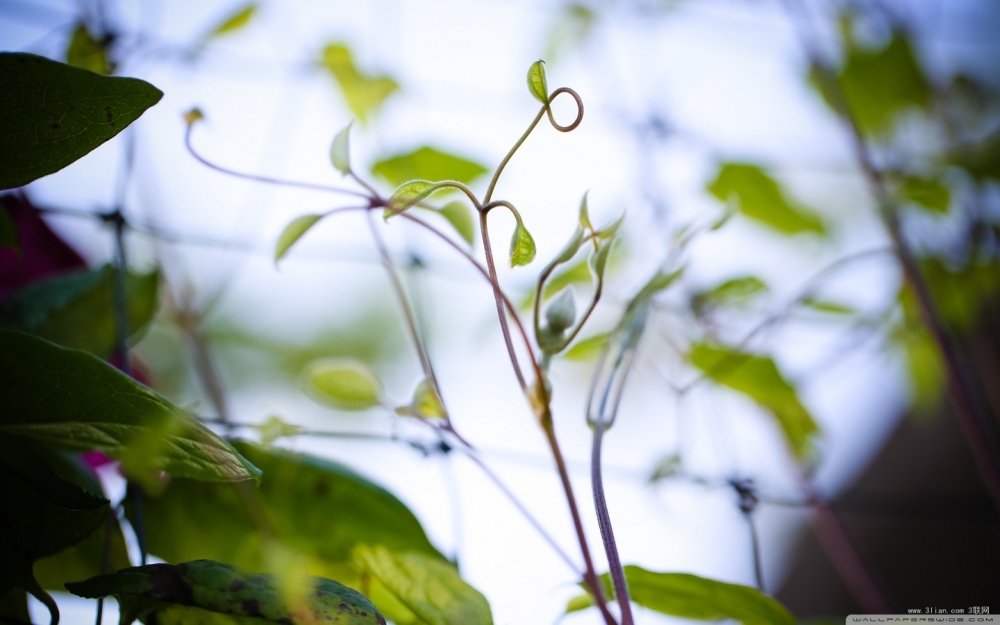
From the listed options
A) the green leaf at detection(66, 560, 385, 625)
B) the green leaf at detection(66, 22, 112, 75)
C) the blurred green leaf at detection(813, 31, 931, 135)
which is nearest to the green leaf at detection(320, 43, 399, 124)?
the green leaf at detection(66, 22, 112, 75)

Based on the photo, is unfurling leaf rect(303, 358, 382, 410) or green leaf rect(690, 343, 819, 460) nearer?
unfurling leaf rect(303, 358, 382, 410)

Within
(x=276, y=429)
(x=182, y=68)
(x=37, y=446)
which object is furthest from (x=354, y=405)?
(x=182, y=68)

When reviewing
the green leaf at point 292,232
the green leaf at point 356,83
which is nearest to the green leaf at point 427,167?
the green leaf at point 356,83

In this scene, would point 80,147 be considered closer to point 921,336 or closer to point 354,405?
point 354,405

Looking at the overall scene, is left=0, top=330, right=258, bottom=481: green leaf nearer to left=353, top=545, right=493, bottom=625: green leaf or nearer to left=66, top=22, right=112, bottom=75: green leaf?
left=353, top=545, right=493, bottom=625: green leaf

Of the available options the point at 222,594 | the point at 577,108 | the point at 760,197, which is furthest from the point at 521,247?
the point at 760,197
